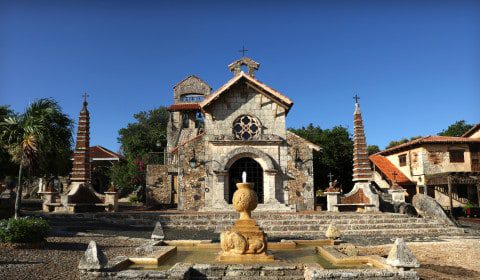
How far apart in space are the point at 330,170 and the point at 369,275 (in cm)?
3000

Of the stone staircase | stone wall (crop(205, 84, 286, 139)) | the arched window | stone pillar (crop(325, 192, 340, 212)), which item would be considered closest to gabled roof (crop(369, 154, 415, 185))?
stone pillar (crop(325, 192, 340, 212))

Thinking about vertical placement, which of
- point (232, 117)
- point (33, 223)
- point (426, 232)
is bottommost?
point (426, 232)

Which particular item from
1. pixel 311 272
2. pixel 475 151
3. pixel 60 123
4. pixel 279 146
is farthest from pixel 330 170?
pixel 311 272

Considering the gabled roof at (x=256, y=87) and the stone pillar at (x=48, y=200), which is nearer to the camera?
the stone pillar at (x=48, y=200)

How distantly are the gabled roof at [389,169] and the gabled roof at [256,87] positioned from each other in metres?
14.0

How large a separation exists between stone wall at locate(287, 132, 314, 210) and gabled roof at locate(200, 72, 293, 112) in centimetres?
251

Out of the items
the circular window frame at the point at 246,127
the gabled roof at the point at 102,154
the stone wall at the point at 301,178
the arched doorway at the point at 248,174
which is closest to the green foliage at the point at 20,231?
the arched doorway at the point at 248,174

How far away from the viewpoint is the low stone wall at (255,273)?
20.9ft

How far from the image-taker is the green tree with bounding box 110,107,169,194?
3816 cm

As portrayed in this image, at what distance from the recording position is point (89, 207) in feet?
67.7

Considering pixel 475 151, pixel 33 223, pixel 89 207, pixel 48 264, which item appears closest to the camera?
pixel 48 264

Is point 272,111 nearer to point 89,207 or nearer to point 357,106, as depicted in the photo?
point 357,106

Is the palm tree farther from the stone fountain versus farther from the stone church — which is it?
the stone fountain

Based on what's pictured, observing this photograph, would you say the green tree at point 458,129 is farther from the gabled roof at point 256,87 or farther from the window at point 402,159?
the gabled roof at point 256,87
